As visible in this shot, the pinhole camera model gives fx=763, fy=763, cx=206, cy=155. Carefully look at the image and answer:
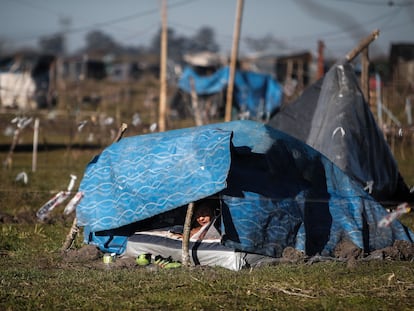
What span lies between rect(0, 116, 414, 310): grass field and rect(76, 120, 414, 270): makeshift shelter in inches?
16.6

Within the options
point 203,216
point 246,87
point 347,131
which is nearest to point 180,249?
point 203,216

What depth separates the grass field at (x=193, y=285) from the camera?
7.26 meters

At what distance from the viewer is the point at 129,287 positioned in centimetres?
793

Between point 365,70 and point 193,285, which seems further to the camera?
point 365,70

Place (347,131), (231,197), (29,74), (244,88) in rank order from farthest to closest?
(29,74) → (244,88) → (347,131) → (231,197)

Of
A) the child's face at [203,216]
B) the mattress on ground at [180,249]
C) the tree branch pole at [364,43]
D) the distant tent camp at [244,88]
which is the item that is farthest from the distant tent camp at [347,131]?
the distant tent camp at [244,88]

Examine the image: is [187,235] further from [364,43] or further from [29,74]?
[29,74]

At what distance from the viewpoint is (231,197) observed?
929 centimetres

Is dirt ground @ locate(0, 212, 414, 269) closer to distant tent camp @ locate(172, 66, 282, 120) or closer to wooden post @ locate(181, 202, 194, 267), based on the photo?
wooden post @ locate(181, 202, 194, 267)

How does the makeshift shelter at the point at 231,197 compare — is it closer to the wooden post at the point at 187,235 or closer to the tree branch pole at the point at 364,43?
the wooden post at the point at 187,235

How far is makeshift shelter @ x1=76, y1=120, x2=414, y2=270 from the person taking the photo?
9.18 m

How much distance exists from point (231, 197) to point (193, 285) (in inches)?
62.8

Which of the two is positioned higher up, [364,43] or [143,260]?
[364,43]

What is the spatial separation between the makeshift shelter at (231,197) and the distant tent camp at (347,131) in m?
2.46
